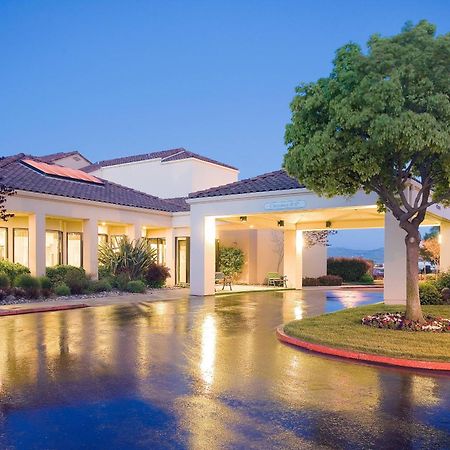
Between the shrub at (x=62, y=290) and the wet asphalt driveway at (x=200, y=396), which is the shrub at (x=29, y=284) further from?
the wet asphalt driveway at (x=200, y=396)

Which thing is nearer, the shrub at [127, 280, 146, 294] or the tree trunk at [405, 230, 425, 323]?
the tree trunk at [405, 230, 425, 323]

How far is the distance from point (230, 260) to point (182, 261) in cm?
318

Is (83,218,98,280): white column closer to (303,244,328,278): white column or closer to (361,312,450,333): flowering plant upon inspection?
(361,312,450,333): flowering plant

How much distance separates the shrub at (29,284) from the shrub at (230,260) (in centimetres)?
1281

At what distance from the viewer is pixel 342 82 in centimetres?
1096

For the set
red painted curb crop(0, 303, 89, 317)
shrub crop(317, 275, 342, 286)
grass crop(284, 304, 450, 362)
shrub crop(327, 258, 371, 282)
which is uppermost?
grass crop(284, 304, 450, 362)

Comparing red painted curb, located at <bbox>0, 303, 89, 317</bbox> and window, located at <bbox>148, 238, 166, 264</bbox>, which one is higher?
window, located at <bbox>148, 238, 166, 264</bbox>

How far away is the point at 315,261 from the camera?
36000mm

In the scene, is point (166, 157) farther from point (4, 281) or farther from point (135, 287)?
point (4, 281)

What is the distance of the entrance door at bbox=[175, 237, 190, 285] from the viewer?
1112 inches

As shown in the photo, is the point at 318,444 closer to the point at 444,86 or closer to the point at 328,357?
the point at 328,357

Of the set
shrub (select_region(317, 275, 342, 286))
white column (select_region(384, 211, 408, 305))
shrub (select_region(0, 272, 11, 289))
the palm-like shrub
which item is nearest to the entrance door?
the palm-like shrub

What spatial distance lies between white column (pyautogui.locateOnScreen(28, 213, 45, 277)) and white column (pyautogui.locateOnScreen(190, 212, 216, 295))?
6.66m

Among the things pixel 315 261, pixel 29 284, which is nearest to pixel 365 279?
pixel 315 261
